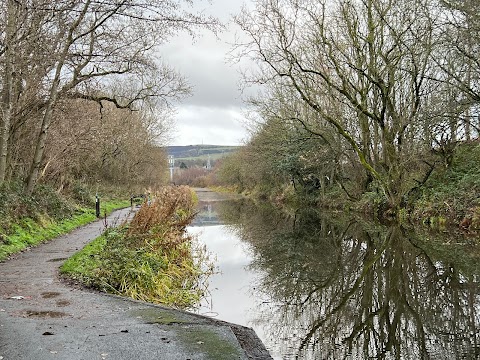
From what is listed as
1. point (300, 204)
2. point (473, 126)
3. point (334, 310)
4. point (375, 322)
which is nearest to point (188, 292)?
point (334, 310)

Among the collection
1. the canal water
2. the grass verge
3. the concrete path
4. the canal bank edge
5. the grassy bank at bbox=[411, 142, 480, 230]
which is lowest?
the canal water

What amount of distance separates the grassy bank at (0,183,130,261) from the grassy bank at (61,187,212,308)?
205 centimetres

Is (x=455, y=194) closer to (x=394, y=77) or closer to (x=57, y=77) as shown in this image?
(x=394, y=77)

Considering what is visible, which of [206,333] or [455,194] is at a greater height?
[455,194]

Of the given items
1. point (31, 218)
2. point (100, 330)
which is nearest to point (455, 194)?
point (31, 218)

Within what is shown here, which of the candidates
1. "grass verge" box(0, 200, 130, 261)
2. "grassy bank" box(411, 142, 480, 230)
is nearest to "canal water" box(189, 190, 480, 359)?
"grassy bank" box(411, 142, 480, 230)

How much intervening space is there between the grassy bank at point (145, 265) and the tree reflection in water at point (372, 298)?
1.84m

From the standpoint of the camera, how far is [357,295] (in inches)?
387

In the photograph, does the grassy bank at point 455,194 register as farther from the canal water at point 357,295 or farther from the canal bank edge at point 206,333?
the canal bank edge at point 206,333

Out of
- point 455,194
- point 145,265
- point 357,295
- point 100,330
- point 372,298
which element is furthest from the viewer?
point 455,194

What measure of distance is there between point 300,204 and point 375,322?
1284 inches

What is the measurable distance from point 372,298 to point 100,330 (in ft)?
18.3

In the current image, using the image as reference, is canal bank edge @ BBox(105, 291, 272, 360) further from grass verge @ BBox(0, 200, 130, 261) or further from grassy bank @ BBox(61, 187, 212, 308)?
grass verge @ BBox(0, 200, 130, 261)

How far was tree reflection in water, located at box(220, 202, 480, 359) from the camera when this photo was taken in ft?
22.9
